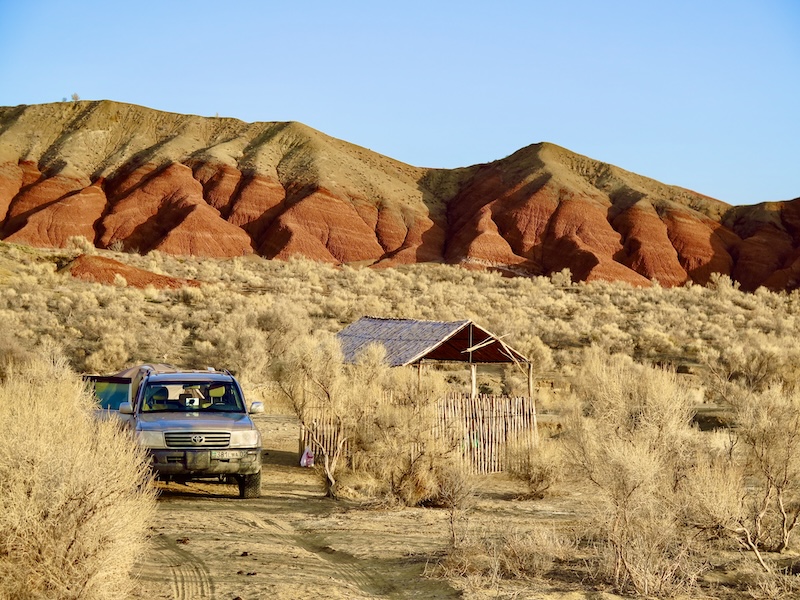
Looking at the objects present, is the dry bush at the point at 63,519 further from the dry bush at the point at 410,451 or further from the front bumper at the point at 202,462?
the front bumper at the point at 202,462

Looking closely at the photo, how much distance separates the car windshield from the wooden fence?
237cm

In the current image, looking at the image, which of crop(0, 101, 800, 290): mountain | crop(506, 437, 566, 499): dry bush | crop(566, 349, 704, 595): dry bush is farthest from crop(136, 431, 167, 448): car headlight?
crop(0, 101, 800, 290): mountain

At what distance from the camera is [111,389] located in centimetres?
1559

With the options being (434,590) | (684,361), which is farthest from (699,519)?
(684,361)

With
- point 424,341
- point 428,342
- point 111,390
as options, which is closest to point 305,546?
point 111,390

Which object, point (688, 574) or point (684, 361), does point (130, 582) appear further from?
point (684, 361)

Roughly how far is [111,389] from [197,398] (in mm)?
3183

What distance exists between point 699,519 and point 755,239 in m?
76.9

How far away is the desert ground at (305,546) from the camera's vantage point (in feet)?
25.4

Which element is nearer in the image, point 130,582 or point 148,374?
point 130,582

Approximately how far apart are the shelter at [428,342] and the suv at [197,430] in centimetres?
704

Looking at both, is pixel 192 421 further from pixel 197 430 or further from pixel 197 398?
pixel 197 398

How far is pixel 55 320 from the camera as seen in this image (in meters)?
34.3

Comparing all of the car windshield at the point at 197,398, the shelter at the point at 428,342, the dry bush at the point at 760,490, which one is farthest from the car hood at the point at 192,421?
the shelter at the point at 428,342
